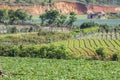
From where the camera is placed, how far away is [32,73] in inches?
1346

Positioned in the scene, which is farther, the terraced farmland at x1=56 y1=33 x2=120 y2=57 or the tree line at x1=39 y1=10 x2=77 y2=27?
the tree line at x1=39 y1=10 x2=77 y2=27

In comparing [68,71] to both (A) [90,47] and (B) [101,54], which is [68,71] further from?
(A) [90,47]

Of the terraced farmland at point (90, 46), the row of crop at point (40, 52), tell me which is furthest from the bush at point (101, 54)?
the terraced farmland at point (90, 46)

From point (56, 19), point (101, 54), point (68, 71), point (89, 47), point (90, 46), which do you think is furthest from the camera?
point (56, 19)

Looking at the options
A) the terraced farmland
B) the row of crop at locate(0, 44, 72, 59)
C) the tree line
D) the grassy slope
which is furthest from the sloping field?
the tree line

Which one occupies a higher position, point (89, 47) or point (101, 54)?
point (101, 54)

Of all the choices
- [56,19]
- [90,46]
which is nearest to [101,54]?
[90,46]

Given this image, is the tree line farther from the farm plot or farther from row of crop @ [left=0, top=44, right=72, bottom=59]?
row of crop @ [left=0, top=44, right=72, bottom=59]

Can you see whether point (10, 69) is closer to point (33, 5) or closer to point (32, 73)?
point (32, 73)

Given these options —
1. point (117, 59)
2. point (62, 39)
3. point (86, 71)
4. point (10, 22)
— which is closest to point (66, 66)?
point (86, 71)

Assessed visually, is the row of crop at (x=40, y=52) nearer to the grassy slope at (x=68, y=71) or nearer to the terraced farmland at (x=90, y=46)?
the terraced farmland at (x=90, y=46)

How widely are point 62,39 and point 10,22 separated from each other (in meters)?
46.5

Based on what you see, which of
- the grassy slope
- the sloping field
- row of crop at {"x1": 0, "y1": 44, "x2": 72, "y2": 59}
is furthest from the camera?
the sloping field

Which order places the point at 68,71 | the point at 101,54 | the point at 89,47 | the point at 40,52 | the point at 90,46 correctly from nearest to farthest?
the point at 68,71 < the point at 101,54 < the point at 40,52 < the point at 89,47 < the point at 90,46
